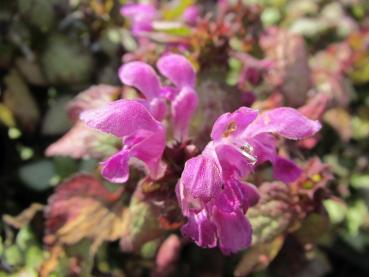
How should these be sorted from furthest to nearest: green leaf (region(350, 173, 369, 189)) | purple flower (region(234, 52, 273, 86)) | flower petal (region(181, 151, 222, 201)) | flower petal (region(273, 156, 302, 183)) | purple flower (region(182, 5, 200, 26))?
green leaf (region(350, 173, 369, 189)) < purple flower (region(182, 5, 200, 26)) < purple flower (region(234, 52, 273, 86)) < flower petal (region(273, 156, 302, 183)) < flower petal (region(181, 151, 222, 201))

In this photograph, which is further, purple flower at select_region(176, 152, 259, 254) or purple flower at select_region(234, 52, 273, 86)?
purple flower at select_region(234, 52, 273, 86)

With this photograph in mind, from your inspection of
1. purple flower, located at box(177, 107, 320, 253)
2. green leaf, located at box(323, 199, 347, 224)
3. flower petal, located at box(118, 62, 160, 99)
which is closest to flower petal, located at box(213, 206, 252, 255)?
purple flower, located at box(177, 107, 320, 253)

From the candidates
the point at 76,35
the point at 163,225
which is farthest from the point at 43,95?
the point at 163,225

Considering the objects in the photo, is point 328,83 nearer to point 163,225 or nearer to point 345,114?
point 345,114

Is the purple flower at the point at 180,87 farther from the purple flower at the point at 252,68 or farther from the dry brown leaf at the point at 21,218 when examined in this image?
the dry brown leaf at the point at 21,218

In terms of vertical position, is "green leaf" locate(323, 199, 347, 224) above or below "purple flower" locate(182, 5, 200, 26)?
below

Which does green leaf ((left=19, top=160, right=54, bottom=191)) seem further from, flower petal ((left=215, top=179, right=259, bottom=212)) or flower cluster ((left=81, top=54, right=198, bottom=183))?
flower petal ((left=215, top=179, right=259, bottom=212))
